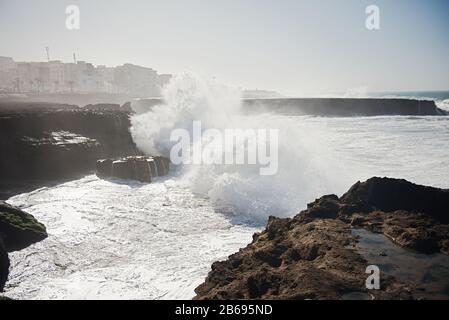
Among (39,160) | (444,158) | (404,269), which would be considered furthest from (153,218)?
(444,158)

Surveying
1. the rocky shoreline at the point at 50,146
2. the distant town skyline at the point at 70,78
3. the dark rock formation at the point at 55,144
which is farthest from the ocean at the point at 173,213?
the distant town skyline at the point at 70,78

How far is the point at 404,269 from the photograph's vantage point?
15.4ft

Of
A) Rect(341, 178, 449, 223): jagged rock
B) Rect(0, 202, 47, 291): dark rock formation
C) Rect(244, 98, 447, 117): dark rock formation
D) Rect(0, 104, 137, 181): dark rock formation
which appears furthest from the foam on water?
Rect(244, 98, 447, 117): dark rock formation

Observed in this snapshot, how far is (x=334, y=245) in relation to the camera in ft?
17.6

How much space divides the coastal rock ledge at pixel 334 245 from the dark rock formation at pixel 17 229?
539 centimetres

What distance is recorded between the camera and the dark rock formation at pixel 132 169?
1595 cm

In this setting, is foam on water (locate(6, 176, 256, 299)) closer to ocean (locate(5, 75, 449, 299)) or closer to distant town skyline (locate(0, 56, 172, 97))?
ocean (locate(5, 75, 449, 299))

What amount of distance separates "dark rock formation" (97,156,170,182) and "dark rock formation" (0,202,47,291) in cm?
668

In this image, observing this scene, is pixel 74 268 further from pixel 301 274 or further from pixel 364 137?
pixel 364 137

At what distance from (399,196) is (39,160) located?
52.1 ft

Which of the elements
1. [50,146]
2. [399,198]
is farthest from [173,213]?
[50,146]

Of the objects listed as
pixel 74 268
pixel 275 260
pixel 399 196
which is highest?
pixel 399 196

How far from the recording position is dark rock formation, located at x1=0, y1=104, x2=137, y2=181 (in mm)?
16609
